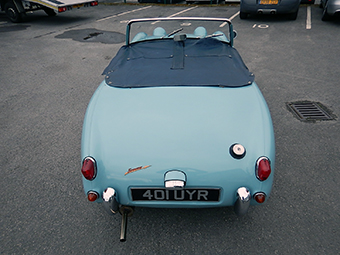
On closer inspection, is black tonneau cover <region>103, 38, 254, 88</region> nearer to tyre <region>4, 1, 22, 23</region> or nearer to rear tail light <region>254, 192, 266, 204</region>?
rear tail light <region>254, 192, 266, 204</region>

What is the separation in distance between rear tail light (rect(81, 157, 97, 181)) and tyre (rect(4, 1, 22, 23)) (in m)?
11.4

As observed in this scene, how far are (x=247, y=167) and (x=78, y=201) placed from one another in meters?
1.82

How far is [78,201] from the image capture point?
2.71 meters

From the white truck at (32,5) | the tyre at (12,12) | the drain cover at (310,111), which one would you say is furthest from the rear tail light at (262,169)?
the tyre at (12,12)

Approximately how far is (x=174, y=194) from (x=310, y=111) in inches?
128

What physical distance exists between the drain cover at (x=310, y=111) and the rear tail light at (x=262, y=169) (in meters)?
2.44

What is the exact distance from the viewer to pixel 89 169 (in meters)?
1.98

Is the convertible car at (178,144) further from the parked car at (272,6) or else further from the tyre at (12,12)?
the tyre at (12,12)

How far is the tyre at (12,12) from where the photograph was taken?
34.1ft

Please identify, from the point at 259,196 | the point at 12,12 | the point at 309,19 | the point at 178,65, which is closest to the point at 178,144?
the point at 259,196

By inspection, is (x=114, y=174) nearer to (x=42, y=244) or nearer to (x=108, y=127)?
(x=108, y=127)

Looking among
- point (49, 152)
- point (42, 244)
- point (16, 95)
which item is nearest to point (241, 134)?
point (42, 244)

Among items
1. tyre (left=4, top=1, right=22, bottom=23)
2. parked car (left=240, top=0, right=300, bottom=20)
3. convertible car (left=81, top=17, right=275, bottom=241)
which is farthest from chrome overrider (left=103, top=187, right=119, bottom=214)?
tyre (left=4, top=1, right=22, bottom=23)

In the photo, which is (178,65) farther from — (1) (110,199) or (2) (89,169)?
(1) (110,199)
